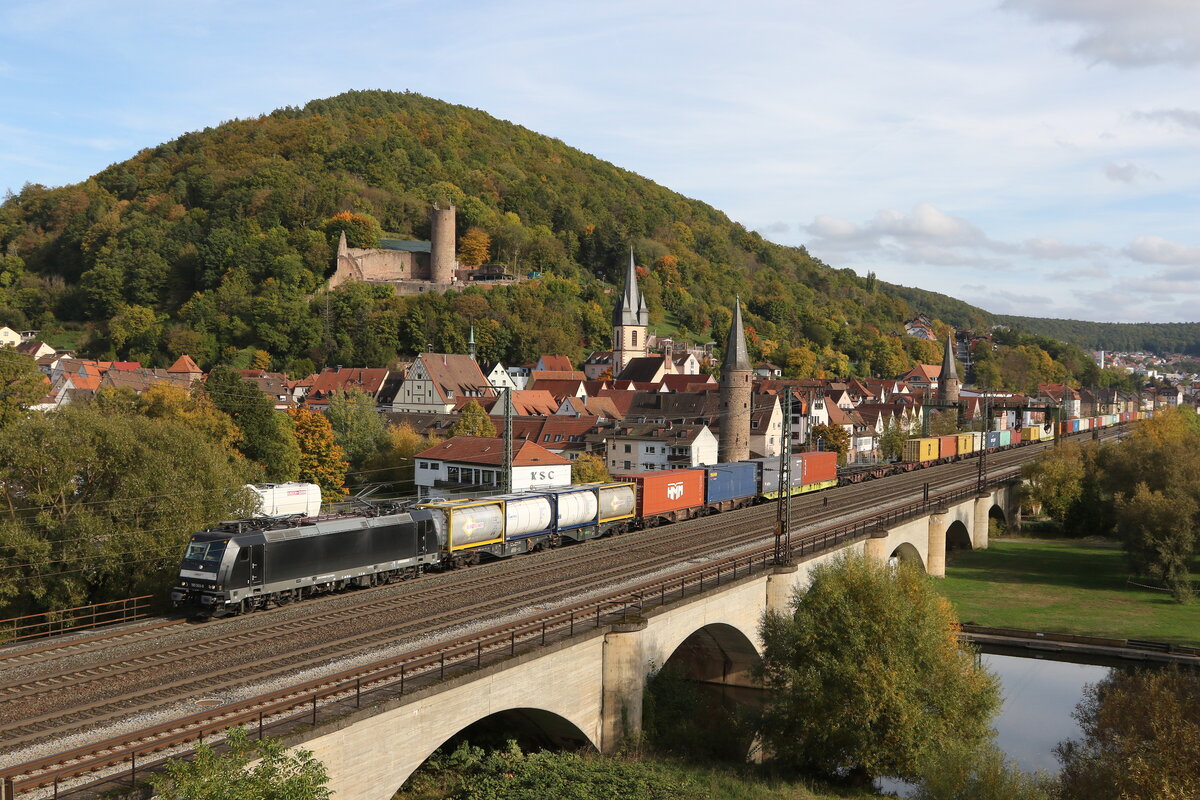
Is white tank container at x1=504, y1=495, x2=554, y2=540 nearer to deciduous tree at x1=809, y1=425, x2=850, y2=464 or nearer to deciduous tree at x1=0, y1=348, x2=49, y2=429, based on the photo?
deciduous tree at x1=0, y1=348, x2=49, y2=429

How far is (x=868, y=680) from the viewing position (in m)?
26.4

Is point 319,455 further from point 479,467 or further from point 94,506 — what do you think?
point 94,506

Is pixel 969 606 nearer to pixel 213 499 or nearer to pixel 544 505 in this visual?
pixel 544 505

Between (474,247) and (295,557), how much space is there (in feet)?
499

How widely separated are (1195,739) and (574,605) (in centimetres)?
1578

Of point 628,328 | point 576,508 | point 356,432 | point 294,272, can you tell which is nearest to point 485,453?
point 356,432

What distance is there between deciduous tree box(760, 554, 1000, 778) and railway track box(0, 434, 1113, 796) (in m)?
6.97

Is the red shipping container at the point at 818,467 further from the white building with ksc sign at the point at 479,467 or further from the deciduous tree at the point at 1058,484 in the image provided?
the deciduous tree at the point at 1058,484

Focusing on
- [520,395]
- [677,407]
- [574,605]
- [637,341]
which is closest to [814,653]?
[574,605]

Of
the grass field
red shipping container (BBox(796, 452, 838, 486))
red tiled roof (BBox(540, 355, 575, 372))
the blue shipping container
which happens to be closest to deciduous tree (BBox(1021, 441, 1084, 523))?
the grass field

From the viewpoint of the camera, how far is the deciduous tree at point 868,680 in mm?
26328

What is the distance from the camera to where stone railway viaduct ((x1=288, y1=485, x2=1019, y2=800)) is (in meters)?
17.7

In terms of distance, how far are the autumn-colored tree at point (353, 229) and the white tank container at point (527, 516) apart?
128 metres

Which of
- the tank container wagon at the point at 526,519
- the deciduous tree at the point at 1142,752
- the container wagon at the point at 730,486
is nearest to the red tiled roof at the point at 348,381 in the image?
the container wagon at the point at 730,486
